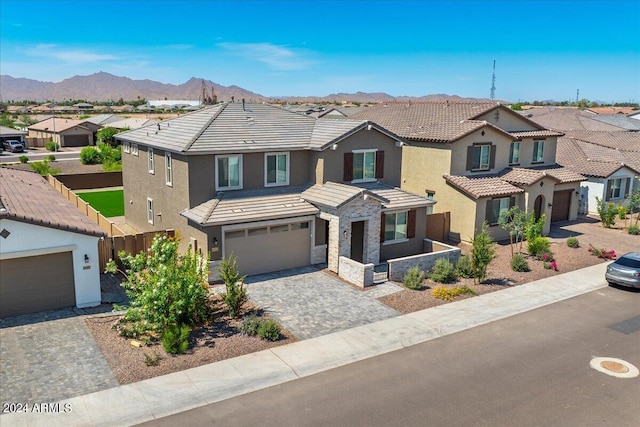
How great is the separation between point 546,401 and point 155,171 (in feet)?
62.0

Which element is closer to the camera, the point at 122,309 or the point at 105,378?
the point at 105,378

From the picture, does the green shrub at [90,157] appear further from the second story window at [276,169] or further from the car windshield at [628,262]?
the car windshield at [628,262]

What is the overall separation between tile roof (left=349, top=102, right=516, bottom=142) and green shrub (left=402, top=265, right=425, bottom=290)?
10006 millimetres

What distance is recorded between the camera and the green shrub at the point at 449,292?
2031cm

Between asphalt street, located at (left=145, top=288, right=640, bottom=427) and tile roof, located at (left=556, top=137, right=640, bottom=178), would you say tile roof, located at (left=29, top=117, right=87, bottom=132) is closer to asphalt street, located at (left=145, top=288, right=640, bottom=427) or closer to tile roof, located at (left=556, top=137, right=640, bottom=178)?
tile roof, located at (left=556, top=137, right=640, bottom=178)

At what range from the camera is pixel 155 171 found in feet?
82.7

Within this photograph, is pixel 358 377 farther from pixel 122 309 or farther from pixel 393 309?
pixel 122 309

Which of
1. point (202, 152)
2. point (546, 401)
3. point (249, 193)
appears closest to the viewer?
point (546, 401)

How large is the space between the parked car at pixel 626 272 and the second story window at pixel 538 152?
41.4ft

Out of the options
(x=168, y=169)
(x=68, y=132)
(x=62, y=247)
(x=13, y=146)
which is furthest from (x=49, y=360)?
(x=68, y=132)

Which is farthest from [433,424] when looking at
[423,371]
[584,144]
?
[584,144]

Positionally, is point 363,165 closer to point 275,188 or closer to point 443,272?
point 275,188

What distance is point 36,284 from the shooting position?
17.4 metres

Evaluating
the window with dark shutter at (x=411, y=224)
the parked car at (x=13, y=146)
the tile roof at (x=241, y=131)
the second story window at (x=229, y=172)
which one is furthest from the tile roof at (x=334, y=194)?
the parked car at (x=13, y=146)
